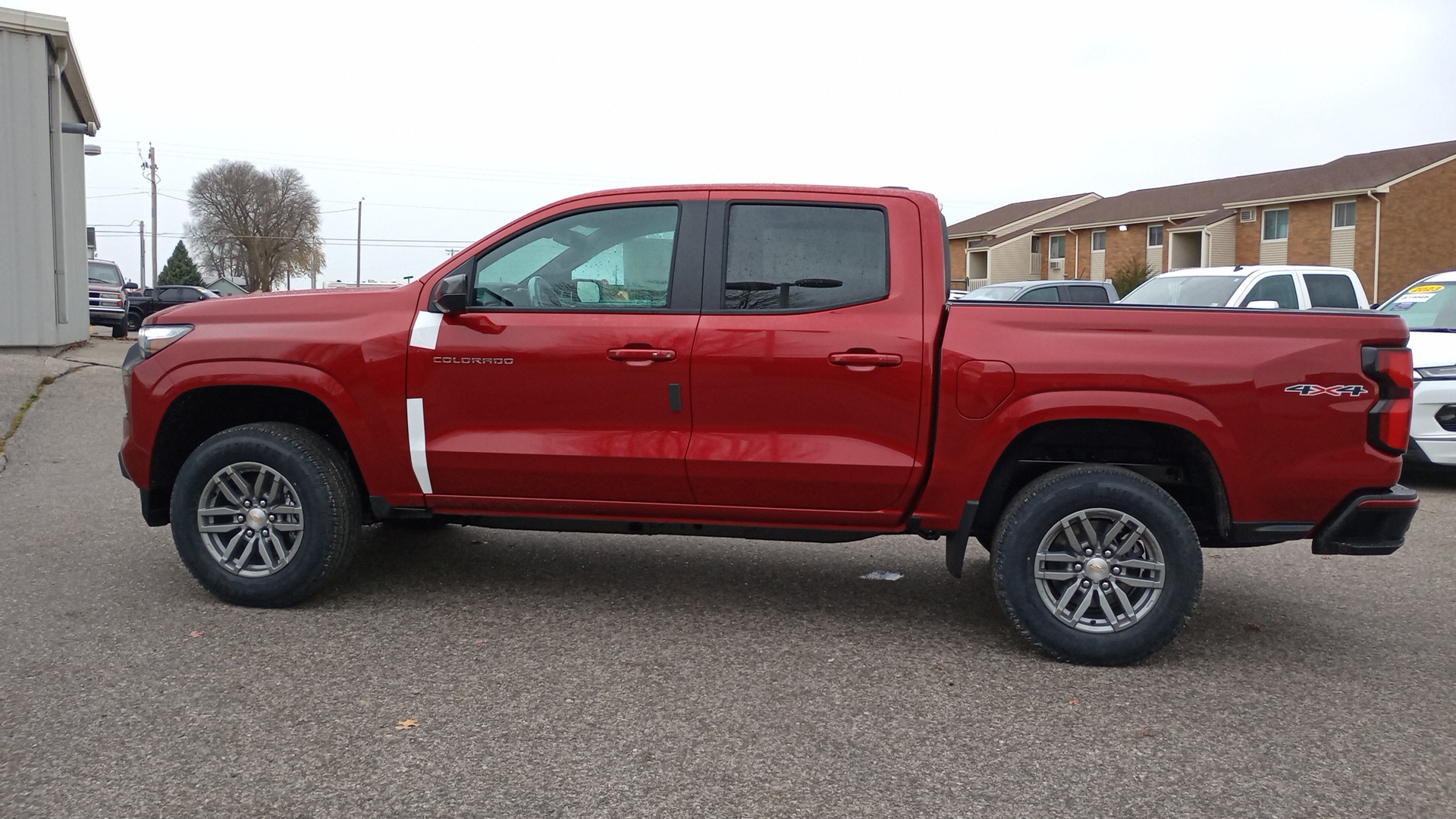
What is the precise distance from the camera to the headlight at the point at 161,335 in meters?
5.26

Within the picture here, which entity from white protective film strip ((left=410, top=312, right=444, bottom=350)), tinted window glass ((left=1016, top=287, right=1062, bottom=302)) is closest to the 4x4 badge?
white protective film strip ((left=410, top=312, right=444, bottom=350))

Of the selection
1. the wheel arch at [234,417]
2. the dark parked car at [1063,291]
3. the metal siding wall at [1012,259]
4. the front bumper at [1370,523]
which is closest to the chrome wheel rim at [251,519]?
the wheel arch at [234,417]

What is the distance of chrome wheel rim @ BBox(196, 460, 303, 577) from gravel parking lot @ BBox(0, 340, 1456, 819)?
25 cm

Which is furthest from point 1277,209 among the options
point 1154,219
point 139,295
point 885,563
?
point 885,563

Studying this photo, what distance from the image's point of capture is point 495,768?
11.6 feet

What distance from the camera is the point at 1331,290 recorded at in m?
13.5

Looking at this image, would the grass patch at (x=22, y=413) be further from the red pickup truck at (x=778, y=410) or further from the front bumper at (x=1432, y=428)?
the front bumper at (x=1432, y=428)

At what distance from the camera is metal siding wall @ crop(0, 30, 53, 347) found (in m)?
16.4

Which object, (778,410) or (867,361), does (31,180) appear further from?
(867,361)

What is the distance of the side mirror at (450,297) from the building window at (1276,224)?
4623cm

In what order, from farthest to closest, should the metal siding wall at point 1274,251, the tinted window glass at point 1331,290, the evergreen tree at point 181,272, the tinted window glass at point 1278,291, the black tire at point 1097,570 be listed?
the evergreen tree at point 181,272, the metal siding wall at point 1274,251, the tinted window glass at point 1331,290, the tinted window glass at point 1278,291, the black tire at point 1097,570

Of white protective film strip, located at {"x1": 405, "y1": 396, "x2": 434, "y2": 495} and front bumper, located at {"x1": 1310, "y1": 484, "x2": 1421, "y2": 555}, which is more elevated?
white protective film strip, located at {"x1": 405, "y1": 396, "x2": 434, "y2": 495}

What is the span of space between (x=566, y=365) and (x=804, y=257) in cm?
113

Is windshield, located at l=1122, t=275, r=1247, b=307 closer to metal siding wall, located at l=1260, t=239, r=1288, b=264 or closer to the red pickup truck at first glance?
the red pickup truck
